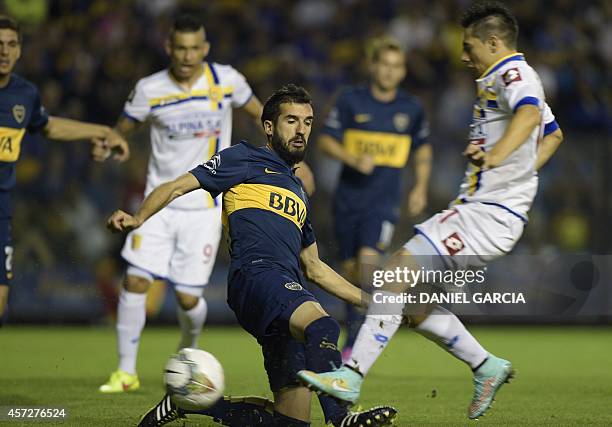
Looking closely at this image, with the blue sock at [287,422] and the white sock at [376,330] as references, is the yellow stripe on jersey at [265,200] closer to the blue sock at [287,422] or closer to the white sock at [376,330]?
the white sock at [376,330]

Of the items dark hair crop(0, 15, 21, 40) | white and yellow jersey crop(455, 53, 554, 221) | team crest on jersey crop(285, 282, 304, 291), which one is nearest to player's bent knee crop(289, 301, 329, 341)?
team crest on jersey crop(285, 282, 304, 291)

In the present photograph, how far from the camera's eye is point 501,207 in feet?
21.8

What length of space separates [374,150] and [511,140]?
190 inches

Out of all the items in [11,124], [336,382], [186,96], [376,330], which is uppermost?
[186,96]

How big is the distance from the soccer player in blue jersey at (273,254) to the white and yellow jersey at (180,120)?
2737 millimetres

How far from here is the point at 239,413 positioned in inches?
239

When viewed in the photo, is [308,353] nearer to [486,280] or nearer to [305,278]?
[305,278]

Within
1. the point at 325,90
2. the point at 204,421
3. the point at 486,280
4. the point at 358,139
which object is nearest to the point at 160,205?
the point at 204,421

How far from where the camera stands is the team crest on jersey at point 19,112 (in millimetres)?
8352

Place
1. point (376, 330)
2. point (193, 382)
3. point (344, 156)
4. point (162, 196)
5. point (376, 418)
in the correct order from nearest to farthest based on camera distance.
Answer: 1. point (376, 418)
2. point (193, 382)
3. point (162, 196)
4. point (376, 330)
5. point (344, 156)

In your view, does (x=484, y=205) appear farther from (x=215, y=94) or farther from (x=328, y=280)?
(x=215, y=94)

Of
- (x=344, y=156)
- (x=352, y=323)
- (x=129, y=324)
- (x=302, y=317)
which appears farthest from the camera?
(x=344, y=156)

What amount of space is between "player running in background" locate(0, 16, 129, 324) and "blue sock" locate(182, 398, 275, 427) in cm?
279

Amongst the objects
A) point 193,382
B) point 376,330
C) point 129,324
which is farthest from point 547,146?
point 129,324
